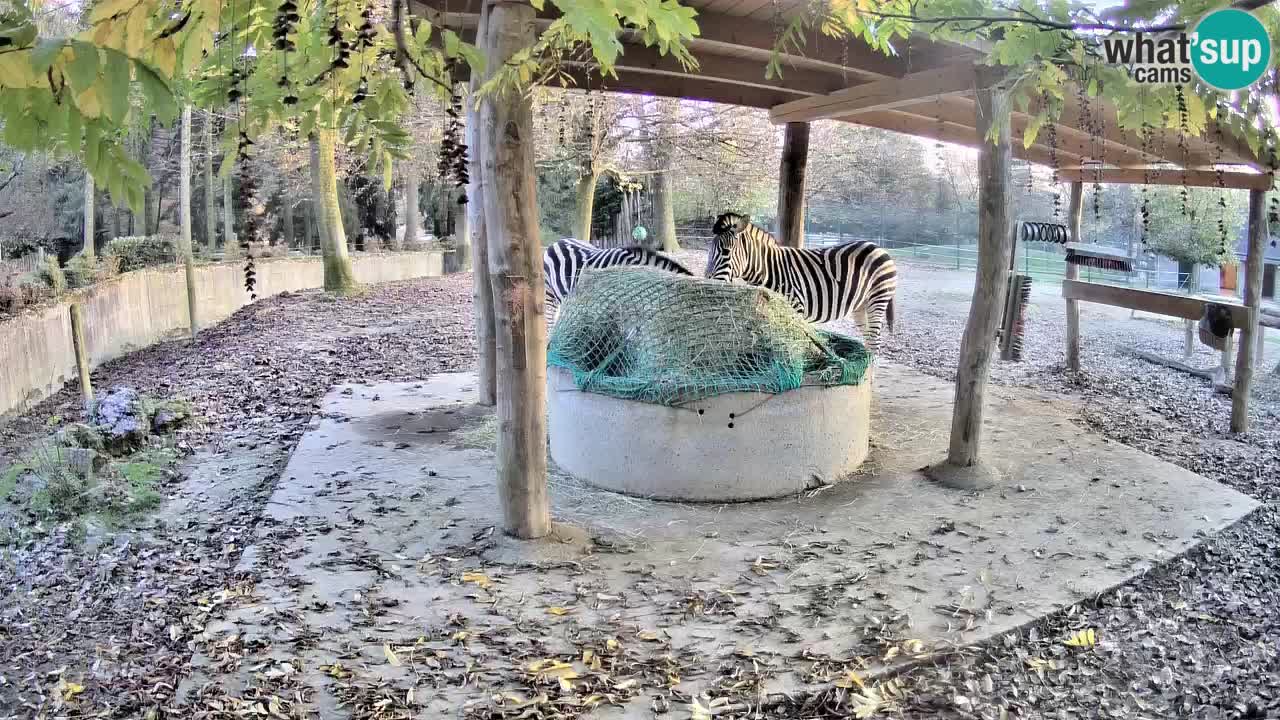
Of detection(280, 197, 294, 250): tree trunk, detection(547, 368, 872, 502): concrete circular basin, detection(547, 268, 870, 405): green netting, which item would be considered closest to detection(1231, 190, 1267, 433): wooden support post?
detection(547, 268, 870, 405): green netting

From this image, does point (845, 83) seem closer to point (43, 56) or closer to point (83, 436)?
point (83, 436)

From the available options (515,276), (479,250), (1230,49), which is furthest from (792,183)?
(1230,49)

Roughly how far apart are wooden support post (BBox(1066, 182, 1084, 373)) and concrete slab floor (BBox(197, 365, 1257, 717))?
154 inches

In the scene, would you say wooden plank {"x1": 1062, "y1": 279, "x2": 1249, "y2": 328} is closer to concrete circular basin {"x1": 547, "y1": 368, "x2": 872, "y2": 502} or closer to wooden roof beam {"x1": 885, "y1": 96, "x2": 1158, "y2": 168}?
wooden roof beam {"x1": 885, "y1": 96, "x2": 1158, "y2": 168}

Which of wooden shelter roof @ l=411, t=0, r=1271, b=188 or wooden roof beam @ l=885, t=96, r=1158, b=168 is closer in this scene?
wooden shelter roof @ l=411, t=0, r=1271, b=188

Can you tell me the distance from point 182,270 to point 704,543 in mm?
11992

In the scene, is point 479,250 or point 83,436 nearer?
point 83,436

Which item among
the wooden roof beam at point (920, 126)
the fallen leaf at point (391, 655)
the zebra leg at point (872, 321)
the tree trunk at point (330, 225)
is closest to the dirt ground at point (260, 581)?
the fallen leaf at point (391, 655)

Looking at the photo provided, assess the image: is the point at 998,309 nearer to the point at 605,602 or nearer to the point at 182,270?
Answer: the point at 605,602

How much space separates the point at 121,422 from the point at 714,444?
473cm

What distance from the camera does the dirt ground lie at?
12.2ft

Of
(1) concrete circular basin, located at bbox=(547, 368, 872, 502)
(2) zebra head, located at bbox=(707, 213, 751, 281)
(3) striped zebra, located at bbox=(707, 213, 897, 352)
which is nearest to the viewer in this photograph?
(1) concrete circular basin, located at bbox=(547, 368, 872, 502)

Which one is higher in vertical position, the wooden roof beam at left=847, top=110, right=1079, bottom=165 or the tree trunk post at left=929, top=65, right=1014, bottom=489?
the wooden roof beam at left=847, top=110, right=1079, bottom=165

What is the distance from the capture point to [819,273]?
32.3ft
